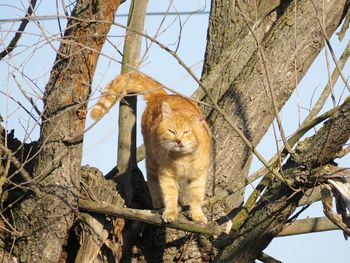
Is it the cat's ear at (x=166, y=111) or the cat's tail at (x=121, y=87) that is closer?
the cat's tail at (x=121, y=87)

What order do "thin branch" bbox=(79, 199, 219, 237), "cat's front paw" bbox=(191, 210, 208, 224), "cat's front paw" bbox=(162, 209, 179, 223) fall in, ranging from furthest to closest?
"cat's front paw" bbox=(191, 210, 208, 224)
"cat's front paw" bbox=(162, 209, 179, 223)
"thin branch" bbox=(79, 199, 219, 237)

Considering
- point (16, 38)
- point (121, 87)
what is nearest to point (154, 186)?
point (121, 87)

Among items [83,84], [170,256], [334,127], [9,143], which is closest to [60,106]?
[83,84]

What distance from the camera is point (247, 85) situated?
556 centimetres

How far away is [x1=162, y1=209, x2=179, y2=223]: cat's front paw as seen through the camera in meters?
4.93

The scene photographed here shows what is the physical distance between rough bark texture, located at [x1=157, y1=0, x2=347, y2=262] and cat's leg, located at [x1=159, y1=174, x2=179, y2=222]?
0.86 feet

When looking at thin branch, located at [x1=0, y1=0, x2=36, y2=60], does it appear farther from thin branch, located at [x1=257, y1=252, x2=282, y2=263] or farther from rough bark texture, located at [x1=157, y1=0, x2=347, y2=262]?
thin branch, located at [x1=257, y1=252, x2=282, y2=263]

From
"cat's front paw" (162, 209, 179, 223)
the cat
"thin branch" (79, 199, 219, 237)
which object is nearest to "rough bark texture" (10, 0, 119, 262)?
"thin branch" (79, 199, 219, 237)

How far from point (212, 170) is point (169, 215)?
72 centimetres

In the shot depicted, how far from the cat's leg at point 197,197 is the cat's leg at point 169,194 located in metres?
0.14

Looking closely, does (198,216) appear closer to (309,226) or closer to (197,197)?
(197,197)

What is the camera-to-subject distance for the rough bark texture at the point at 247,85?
5473 mm

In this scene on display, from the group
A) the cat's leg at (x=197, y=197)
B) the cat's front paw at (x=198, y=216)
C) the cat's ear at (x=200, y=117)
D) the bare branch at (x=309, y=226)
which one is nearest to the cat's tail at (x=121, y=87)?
the cat's ear at (x=200, y=117)

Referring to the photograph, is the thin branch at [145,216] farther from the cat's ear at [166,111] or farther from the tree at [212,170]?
the cat's ear at [166,111]
